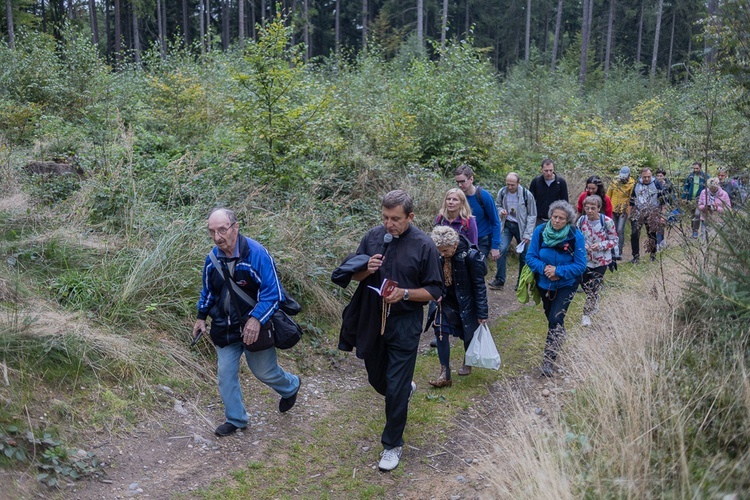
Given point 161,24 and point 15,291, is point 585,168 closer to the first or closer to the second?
point 15,291

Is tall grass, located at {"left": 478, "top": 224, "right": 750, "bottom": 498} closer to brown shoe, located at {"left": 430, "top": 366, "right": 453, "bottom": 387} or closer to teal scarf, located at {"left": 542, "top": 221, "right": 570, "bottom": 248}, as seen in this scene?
brown shoe, located at {"left": 430, "top": 366, "right": 453, "bottom": 387}

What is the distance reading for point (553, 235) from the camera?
631 centimetres

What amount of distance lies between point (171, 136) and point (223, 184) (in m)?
3.24

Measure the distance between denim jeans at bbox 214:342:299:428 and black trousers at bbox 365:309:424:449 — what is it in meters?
0.92

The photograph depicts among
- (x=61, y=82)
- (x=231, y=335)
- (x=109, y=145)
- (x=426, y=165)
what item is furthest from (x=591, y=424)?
(x=61, y=82)

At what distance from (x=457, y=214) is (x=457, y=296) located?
108 cm

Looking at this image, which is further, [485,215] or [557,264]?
[485,215]

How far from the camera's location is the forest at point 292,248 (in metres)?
3.74

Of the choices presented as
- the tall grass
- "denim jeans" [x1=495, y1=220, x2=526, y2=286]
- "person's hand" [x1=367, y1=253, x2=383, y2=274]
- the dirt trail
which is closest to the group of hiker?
"person's hand" [x1=367, y1=253, x2=383, y2=274]

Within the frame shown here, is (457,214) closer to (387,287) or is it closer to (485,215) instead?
(485,215)

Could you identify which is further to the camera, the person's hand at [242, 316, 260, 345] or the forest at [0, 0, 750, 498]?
the person's hand at [242, 316, 260, 345]

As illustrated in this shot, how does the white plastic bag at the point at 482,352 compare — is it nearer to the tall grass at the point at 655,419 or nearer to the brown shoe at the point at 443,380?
the brown shoe at the point at 443,380

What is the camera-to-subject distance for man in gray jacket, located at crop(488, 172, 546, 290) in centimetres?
914

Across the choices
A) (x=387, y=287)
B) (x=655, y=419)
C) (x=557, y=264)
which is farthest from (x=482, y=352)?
(x=655, y=419)
